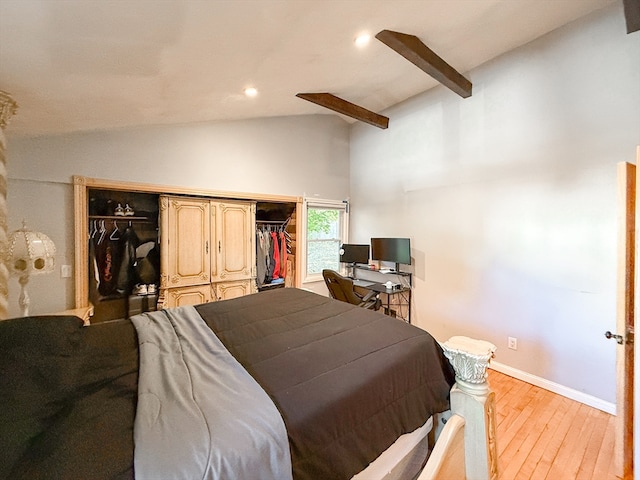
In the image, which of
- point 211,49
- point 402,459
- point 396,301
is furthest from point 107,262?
point 396,301

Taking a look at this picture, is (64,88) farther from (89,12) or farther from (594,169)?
(594,169)

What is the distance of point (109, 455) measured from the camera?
0.69 metres

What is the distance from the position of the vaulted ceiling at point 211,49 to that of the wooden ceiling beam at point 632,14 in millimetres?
294

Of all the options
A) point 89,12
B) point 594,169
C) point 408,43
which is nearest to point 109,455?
point 89,12

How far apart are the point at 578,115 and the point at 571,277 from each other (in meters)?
1.39

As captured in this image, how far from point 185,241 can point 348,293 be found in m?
2.03

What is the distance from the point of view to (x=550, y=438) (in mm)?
1862

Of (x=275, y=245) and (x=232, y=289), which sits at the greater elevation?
(x=275, y=245)

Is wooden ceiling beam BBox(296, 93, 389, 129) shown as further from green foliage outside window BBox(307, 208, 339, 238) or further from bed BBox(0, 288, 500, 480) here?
bed BBox(0, 288, 500, 480)

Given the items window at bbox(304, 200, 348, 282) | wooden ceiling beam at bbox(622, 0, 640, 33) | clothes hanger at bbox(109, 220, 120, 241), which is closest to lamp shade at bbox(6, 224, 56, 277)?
clothes hanger at bbox(109, 220, 120, 241)

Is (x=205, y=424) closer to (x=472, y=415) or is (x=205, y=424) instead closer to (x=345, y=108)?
(x=472, y=415)

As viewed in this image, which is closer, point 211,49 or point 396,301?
point 211,49

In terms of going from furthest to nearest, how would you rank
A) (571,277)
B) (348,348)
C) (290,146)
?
(290,146) < (571,277) < (348,348)

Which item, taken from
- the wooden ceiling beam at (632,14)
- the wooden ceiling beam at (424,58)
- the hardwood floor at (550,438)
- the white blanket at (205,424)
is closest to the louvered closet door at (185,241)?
the white blanket at (205,424)
